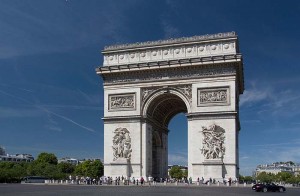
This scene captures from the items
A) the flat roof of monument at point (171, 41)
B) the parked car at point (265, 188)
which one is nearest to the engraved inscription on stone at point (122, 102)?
the flat roof of monument at point (171, 41)

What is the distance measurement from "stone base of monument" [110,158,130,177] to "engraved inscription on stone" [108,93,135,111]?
5.43 metres

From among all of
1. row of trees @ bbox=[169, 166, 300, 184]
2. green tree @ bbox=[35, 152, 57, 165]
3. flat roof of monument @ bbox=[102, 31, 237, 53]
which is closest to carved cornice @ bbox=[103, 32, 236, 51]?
flat roof of monument @ bbox=[102, 31, 237, 53]

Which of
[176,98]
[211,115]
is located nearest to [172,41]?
[176,98]

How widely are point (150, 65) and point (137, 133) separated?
7.08 metres

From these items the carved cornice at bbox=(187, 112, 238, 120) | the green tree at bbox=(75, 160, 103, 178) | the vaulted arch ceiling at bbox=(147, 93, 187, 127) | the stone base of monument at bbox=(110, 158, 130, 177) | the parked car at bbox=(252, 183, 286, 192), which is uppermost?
the vaulted arch ceiling at bbox=(147, 93, 187, 127)

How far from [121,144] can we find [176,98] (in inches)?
297

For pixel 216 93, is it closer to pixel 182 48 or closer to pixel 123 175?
pixel 182 48

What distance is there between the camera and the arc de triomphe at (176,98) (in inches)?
1620

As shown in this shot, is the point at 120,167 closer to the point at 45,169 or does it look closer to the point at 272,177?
the point at 45,169

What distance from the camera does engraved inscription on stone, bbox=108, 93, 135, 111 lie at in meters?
45.2

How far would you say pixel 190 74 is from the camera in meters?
43.4

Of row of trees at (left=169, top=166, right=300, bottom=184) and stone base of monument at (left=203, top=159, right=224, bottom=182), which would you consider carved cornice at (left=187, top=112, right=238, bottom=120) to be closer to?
stone base of monument at (left=203, top=159, right=224, bottom=182)

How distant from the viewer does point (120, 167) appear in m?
43.7

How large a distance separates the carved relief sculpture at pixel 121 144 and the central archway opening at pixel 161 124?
293cm
